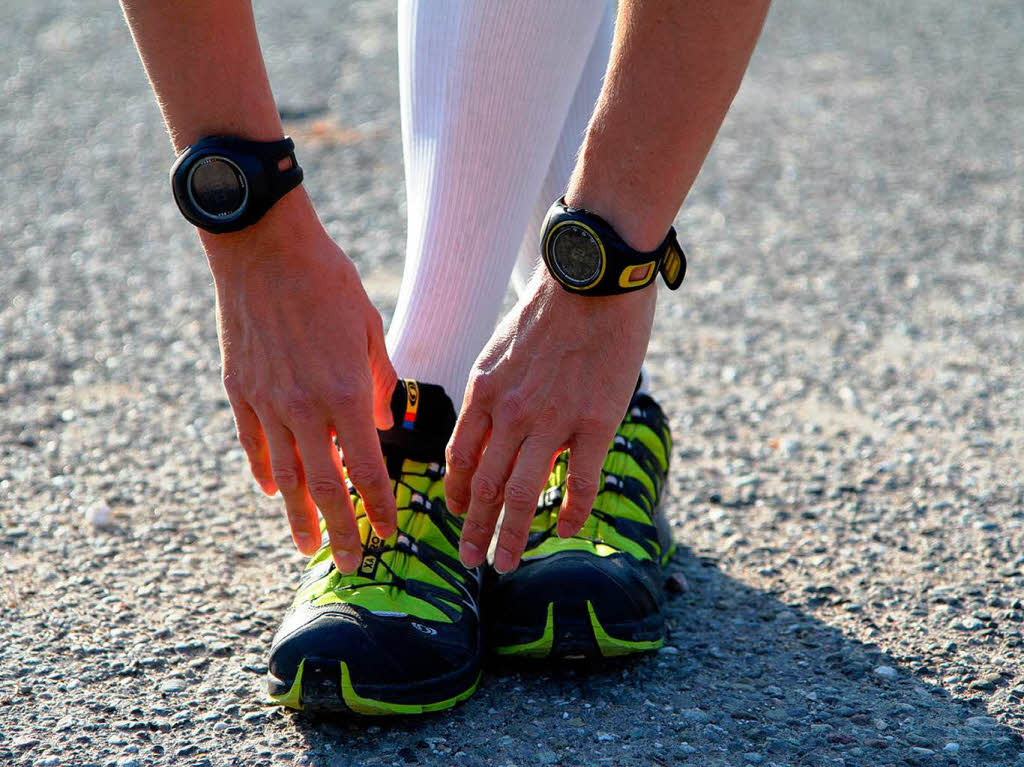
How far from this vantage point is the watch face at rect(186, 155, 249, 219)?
1224 millimetres

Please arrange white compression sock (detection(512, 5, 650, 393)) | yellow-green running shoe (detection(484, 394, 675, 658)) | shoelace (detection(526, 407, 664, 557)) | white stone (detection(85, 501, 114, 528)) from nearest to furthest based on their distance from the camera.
Result: yellow-green running shoe (detection(484, 394, 675, 658)), shoelace (detection(526, 407, 664, 557)), white compression sock (detection(512, 5, 650, 393)), white stone (detection(85, 501, 114, 528))

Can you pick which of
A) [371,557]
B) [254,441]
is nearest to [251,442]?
[254,441]

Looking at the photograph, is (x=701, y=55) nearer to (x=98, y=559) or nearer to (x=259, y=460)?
(x=259, y=460)

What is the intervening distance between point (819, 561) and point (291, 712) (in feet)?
3.05

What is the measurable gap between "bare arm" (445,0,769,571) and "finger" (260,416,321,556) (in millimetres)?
183

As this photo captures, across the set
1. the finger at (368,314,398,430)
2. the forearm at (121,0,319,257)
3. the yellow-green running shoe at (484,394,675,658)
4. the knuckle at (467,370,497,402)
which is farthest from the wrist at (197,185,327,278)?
the yellow-green running shoe at (484,394,675,658)

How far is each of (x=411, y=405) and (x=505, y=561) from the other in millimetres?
300

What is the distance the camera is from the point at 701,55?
1.18 meters

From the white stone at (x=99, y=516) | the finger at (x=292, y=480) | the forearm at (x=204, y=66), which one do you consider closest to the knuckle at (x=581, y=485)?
the finger at (x=292, y=480)

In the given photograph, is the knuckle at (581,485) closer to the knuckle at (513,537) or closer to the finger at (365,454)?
the knuckle at (513,537)

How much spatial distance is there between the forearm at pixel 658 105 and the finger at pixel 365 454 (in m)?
0.35

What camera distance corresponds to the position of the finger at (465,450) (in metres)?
1.32

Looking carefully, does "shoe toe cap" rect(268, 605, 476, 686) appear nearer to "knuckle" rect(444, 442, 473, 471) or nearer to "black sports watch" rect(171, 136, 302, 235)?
"knuckle" rect(444, 442, 473, 471)

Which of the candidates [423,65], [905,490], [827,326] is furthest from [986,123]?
[423,65]
